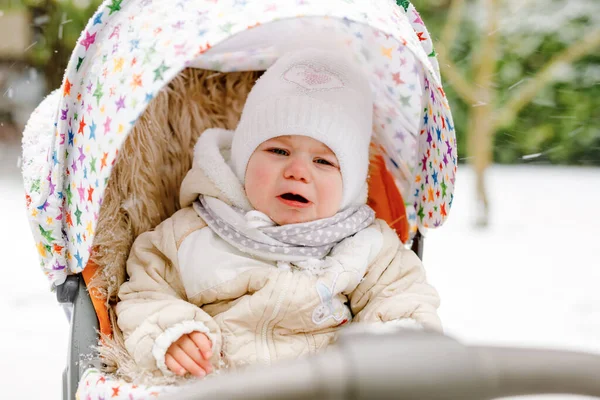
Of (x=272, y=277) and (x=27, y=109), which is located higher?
(x=27, y=109)

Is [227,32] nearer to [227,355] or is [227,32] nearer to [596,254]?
[227,355]

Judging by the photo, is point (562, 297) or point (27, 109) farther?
point (27, 109)

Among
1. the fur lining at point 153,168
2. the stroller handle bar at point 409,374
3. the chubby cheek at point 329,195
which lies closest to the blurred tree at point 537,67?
the fur lining at point 153,168

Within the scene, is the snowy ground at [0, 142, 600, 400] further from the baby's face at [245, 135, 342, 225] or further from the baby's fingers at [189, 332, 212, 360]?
the baby's fingers at [189, 332, 212, 360]

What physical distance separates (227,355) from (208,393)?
707 mm

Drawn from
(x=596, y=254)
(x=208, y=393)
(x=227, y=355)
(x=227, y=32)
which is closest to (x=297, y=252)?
(x=227, y=355)

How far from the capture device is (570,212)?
157 inches

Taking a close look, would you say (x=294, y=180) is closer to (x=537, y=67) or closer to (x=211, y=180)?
(x=211, y=180)

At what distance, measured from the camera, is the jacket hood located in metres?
1.28

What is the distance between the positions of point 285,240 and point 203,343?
270 millimetres

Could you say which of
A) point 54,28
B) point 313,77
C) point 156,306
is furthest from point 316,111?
point 54,28

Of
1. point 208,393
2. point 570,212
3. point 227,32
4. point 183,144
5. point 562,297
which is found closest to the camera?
point 208,393

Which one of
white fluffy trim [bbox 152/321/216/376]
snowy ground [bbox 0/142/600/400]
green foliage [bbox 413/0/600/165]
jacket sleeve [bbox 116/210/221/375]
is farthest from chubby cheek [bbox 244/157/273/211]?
green foliage [bbox 413/0/600/165]

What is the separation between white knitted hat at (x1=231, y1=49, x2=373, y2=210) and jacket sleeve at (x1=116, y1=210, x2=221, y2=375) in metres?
0.22
